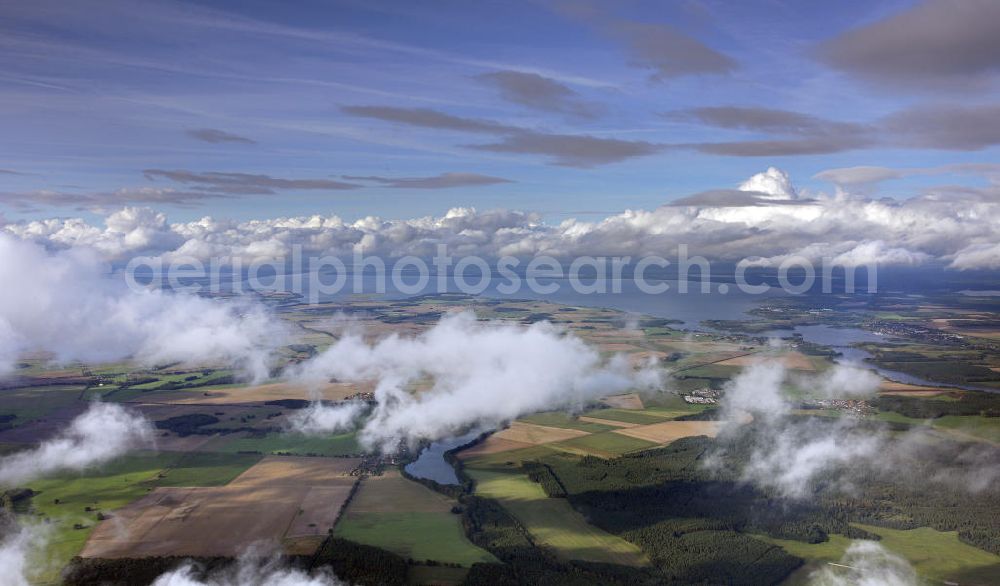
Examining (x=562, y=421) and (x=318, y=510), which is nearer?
(x=318, y=510)

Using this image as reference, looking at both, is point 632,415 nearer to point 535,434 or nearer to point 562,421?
point 562,421

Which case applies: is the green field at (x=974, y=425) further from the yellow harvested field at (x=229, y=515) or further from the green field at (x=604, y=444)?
the yellow harvested field at (x=229, y=515)

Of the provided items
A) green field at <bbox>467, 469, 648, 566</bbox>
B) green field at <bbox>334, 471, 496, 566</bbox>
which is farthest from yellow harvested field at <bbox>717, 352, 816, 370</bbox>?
green field at <bbox>334, 471, 496, 566</bbox>

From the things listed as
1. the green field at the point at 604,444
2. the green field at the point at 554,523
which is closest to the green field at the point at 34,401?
the green field at the point at 554,523

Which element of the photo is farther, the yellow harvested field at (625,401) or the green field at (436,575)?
the yellow harvested field at (625,401)

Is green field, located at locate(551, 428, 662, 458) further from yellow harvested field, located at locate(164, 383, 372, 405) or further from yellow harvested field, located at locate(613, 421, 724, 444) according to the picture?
yellow harvested field, located at locate(164, 383, 372, 405)

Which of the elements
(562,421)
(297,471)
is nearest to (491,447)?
(562,421)

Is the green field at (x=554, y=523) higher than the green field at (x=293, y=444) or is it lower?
lower
